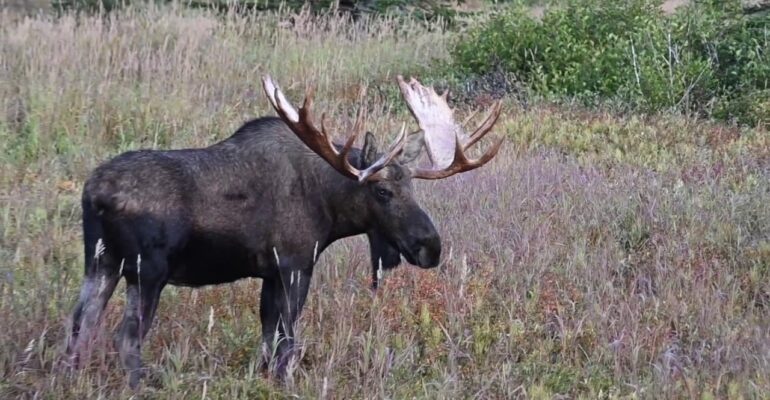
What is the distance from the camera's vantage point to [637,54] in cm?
1288

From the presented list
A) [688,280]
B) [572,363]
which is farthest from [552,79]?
[572,363]

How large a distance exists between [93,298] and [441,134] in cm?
217

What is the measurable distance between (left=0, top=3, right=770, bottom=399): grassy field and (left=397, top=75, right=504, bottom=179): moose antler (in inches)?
22.2

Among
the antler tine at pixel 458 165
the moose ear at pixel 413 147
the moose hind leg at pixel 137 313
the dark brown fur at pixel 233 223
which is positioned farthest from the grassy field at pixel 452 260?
the moose ear at pixel 413 147

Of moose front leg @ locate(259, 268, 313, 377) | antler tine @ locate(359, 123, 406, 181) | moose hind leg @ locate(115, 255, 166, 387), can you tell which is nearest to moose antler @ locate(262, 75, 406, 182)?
antler tine @ locate(359, 123, 406, 181)

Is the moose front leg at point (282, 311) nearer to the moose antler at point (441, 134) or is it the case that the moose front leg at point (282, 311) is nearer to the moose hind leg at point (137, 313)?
the moose hind leg at point (137, 313)

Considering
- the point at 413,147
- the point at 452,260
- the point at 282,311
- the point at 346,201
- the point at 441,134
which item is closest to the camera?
the point at 282,311

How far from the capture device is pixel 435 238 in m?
5.61

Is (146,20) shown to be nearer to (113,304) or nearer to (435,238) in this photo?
(113,304)

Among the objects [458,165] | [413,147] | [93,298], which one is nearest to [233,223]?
[93,298]

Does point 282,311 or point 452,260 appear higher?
point 282,311

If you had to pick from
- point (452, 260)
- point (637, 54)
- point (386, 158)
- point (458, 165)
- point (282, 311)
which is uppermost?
point (386, 158)

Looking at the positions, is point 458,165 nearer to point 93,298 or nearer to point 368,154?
point 368,154

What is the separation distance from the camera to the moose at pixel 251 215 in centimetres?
515
